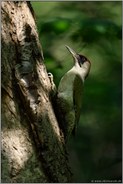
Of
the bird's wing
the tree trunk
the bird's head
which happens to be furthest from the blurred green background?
the tree trunk

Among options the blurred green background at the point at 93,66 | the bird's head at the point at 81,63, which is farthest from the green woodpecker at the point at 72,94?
the blurred green background at the point at 93,66

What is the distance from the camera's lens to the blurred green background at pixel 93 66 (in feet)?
19.3

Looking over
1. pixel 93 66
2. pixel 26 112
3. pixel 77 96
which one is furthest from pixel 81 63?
pixel 93 66

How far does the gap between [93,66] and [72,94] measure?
2874mm

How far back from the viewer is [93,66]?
8.27m

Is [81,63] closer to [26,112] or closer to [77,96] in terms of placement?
[77,96]

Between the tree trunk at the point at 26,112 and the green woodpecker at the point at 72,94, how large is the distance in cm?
38

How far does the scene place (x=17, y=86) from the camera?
4.11 meters

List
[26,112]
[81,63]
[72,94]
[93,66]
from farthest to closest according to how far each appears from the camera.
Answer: [93,66] → [81,63] → [72,94] → [26,112]

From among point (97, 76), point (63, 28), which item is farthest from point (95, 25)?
point (97, 76)

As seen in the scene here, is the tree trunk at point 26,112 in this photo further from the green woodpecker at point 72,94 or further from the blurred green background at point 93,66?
the blurred green background at point 93,66

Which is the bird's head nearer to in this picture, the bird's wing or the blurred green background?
the blurred green background

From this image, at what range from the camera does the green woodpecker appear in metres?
4.96

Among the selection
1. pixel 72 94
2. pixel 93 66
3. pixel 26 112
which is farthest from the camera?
pixel 93 66
